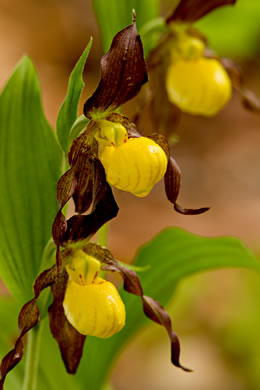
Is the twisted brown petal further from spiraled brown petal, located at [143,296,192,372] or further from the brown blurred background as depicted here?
the brown blurred background

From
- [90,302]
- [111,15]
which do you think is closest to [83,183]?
[90,302]

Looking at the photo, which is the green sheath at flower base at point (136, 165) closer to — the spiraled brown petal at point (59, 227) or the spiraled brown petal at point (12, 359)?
the spiraled brown petal at point (59, 227)

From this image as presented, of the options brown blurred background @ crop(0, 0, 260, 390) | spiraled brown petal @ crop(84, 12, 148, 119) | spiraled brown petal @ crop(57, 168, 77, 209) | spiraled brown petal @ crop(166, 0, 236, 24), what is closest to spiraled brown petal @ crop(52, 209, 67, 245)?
spiraled brown petal @ crop(57, 168, 77, 209)

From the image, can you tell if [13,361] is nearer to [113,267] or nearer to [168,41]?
[113,267]

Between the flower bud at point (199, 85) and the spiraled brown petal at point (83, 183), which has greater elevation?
the spiraled brown petal at point (83, 183)

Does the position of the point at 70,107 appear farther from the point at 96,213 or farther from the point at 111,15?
the point at 111,15

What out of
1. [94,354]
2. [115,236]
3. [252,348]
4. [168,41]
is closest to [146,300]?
[94,354]

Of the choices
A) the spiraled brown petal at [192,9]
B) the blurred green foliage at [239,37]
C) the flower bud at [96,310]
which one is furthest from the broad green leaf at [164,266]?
the blurred green foliage at [239,37]
